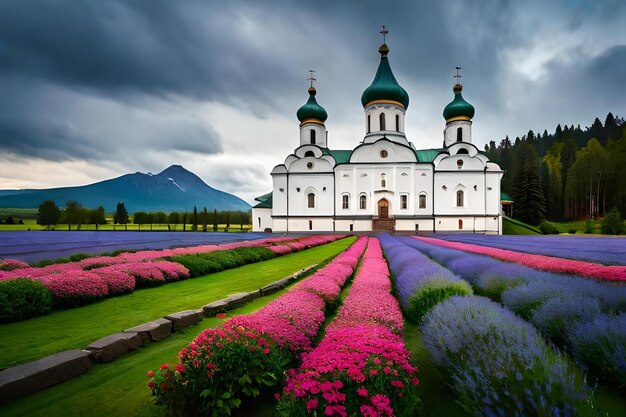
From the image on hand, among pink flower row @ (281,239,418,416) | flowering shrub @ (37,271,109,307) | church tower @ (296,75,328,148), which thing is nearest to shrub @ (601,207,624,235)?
church tower @ (296,75,328,148)

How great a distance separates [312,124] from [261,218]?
1714cm

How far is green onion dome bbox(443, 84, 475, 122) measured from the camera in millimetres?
51156

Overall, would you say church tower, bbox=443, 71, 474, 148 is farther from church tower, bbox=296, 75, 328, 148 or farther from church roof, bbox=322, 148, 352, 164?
church tower, bbox=296, 75, 328, 148

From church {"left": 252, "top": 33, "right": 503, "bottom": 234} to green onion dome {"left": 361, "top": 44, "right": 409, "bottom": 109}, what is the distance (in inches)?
6.0

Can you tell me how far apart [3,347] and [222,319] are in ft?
9.83

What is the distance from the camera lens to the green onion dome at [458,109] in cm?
5116

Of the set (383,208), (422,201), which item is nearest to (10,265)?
(383,208)

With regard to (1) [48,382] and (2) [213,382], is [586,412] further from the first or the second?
(1) [48,382]

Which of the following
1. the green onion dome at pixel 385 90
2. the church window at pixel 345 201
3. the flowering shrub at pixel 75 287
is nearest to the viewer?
the flowering shrub at pixel 75 287

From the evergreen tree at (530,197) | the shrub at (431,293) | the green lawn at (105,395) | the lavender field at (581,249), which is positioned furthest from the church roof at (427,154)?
the green lawn at (105,395)

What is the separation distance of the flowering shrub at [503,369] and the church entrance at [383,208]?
44.5 m

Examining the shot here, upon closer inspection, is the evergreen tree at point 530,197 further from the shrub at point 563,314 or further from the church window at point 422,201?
the shrub at point 563,314

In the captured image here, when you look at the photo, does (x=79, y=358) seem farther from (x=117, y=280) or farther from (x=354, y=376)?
(x=117, y=280)

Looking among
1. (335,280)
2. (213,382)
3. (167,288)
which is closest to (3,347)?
(213,382)
